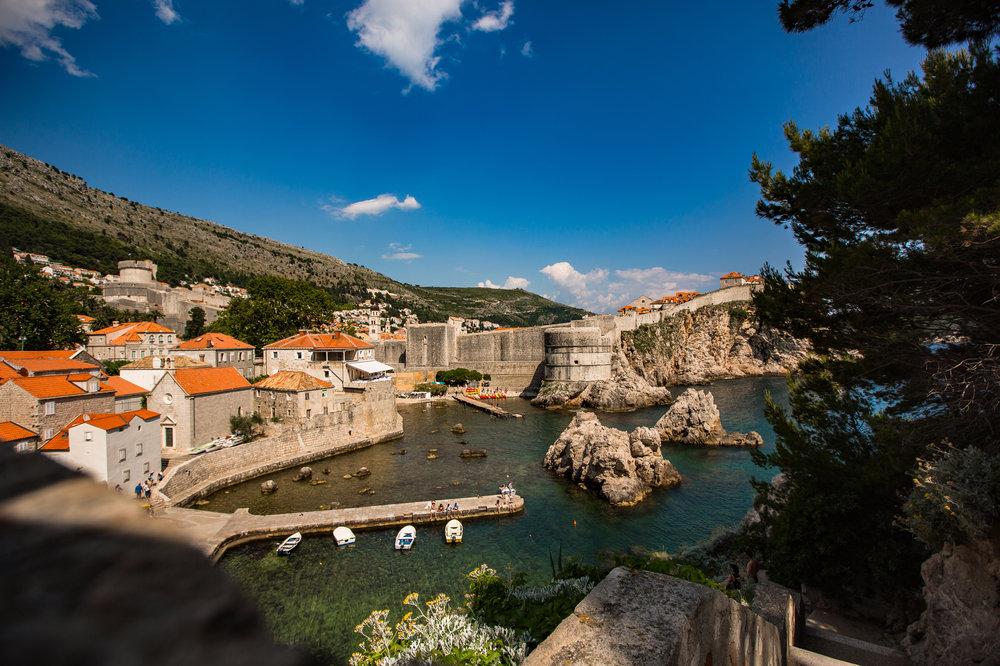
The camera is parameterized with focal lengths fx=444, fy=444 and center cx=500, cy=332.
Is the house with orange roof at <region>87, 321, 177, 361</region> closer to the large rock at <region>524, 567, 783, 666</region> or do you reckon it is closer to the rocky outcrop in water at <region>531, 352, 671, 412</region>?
the rocky outcrop in water at <region>531, 352, 671, 412</region>

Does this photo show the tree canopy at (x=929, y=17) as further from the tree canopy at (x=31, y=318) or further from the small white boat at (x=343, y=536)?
the tree canopy at (x=31, y=318)

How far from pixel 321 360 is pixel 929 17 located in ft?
88.3

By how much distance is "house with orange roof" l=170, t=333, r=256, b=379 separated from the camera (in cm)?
2416

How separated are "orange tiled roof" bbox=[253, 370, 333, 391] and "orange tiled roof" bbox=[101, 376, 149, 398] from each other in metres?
4.01

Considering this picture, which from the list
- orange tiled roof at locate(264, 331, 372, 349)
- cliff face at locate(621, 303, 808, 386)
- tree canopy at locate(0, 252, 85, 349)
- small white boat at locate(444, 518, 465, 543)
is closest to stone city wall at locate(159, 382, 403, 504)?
orange tiled roof at locate(264, 331, 372, 349)

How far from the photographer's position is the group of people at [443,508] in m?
12.9

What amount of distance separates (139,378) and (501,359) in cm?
2765

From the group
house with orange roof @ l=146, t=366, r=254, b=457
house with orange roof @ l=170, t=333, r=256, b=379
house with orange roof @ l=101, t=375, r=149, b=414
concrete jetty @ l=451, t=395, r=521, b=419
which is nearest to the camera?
house with orange roof @ l=101, t=375, r=149, b=414

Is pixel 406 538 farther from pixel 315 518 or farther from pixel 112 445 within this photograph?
pixel 112 445

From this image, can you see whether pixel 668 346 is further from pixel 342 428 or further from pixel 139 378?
pixel 139 378

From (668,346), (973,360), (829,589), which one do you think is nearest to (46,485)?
(973,360)

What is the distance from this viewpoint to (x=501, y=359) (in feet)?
136

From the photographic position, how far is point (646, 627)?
6.56ft

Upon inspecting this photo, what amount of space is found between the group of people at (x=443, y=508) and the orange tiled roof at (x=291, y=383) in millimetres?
9130
